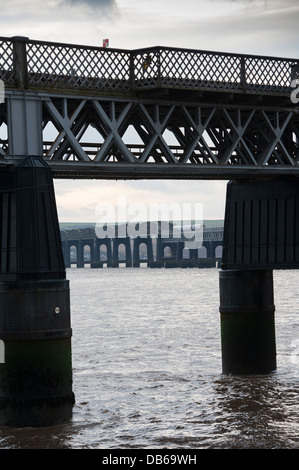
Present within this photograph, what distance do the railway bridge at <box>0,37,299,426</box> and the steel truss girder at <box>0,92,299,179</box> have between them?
5 cm

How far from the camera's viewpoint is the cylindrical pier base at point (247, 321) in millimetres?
35938

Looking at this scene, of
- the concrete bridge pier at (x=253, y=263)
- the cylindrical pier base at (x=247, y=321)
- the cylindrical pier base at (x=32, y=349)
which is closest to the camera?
the cylindrical pier base at (x=32, y=349)

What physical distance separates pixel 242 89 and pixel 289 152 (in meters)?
4.88

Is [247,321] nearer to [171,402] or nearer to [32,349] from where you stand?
[171,402]

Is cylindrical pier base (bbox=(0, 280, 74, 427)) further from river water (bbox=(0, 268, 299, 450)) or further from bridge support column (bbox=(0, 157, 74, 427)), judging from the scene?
river water (bbox=(0, 268, 299, 450))

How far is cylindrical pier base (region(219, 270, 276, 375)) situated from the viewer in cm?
3594

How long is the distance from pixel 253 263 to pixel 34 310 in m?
11.0

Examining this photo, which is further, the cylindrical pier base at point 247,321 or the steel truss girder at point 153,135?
the cylindrical pier base at point 247,321

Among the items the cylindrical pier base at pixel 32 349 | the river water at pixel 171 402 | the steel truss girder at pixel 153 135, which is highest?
the steel truss girder at pixel 153 135

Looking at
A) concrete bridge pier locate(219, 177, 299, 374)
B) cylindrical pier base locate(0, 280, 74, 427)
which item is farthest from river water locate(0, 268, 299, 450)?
concrete bridge pier locate(219, 177, 299, 374)

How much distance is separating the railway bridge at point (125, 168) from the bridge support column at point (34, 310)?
0.03m

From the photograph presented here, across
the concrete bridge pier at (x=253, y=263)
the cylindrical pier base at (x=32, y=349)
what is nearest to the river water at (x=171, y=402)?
the cylindrical pier base at (x=32, y=349)

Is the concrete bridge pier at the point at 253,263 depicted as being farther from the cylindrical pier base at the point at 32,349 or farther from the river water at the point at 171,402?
the cylindrical pier base at the point at 32,349

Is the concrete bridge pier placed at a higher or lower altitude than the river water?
higher
